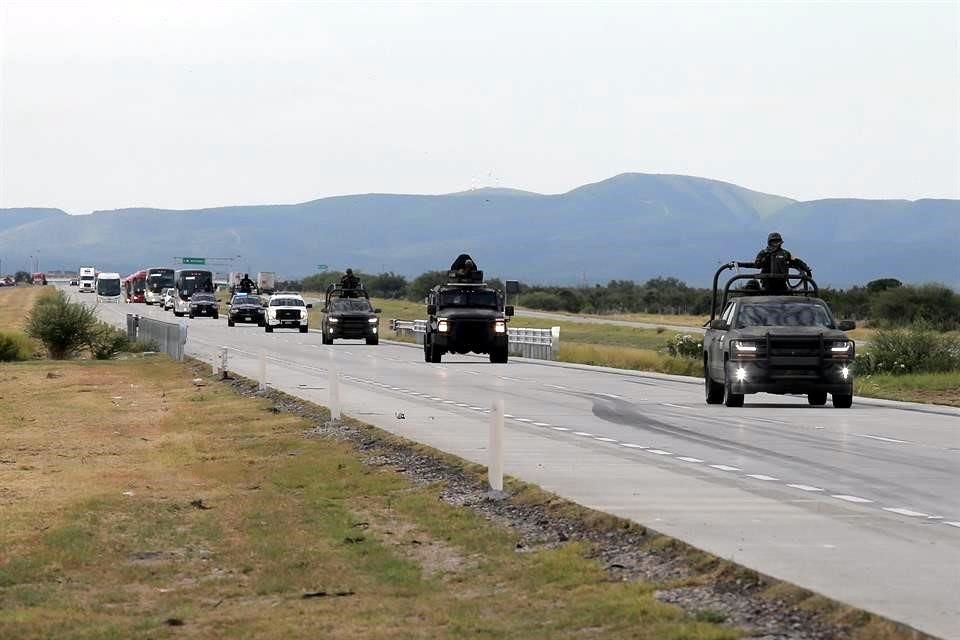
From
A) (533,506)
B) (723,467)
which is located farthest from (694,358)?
(533,506)

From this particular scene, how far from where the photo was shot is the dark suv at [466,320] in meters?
53.4

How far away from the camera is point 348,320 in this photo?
6912 centimetres

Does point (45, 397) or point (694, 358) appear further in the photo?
point (694, 358)

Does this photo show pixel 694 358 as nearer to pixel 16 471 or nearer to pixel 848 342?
pixel 848 342

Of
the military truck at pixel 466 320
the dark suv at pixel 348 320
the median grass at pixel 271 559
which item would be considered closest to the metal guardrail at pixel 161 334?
the dark suv at pixel 348 320

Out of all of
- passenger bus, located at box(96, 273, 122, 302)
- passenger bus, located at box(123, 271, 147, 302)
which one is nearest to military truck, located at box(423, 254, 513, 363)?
passenger bus, located at box(123, 271, 147, 302)

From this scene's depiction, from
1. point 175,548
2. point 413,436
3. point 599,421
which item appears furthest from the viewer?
point 599,421

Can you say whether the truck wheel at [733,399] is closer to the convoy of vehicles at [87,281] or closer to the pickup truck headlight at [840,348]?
the pickup truck headlight at [840,348]

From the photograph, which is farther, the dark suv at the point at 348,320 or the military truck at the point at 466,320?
the dark suv at the point at 348,320

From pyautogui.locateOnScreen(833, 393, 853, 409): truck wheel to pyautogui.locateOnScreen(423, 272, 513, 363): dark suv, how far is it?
20.0m

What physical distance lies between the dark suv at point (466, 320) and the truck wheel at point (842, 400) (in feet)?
65.5

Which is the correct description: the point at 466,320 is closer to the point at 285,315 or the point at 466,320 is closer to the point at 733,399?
the point at 733,399

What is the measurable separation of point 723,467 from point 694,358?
130 ft

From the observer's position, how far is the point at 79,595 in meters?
12.5
